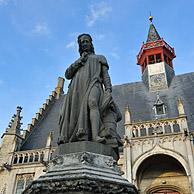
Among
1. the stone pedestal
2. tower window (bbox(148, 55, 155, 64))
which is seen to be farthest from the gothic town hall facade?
the stone pedestal

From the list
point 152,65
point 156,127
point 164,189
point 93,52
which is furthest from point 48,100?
point 93,52

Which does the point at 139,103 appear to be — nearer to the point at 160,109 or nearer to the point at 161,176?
the point at 160,109

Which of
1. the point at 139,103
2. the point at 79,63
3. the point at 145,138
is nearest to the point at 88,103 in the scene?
the point at 79,63

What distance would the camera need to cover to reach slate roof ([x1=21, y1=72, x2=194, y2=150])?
1792cm

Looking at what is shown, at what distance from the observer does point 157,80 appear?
73.9ft

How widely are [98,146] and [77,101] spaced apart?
0.93 metres

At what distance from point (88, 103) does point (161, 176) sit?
1295 centimetres

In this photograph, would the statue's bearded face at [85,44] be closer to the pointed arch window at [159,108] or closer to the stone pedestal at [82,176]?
the stone pedestal at [82,176]

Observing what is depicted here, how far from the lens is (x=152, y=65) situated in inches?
978

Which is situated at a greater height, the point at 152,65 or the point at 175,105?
the point at 152,65

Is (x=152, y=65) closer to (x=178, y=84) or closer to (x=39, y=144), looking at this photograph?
(x=178, y=84)

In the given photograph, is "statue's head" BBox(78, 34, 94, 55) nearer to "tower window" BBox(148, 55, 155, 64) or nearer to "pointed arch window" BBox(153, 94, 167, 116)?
"pointed arch window" BBox(153, 94, 167, 116)

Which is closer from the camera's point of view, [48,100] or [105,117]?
[105,117]

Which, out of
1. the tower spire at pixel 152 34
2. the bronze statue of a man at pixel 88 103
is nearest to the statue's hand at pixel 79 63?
the bronze statue of a man at pixel 88 103
